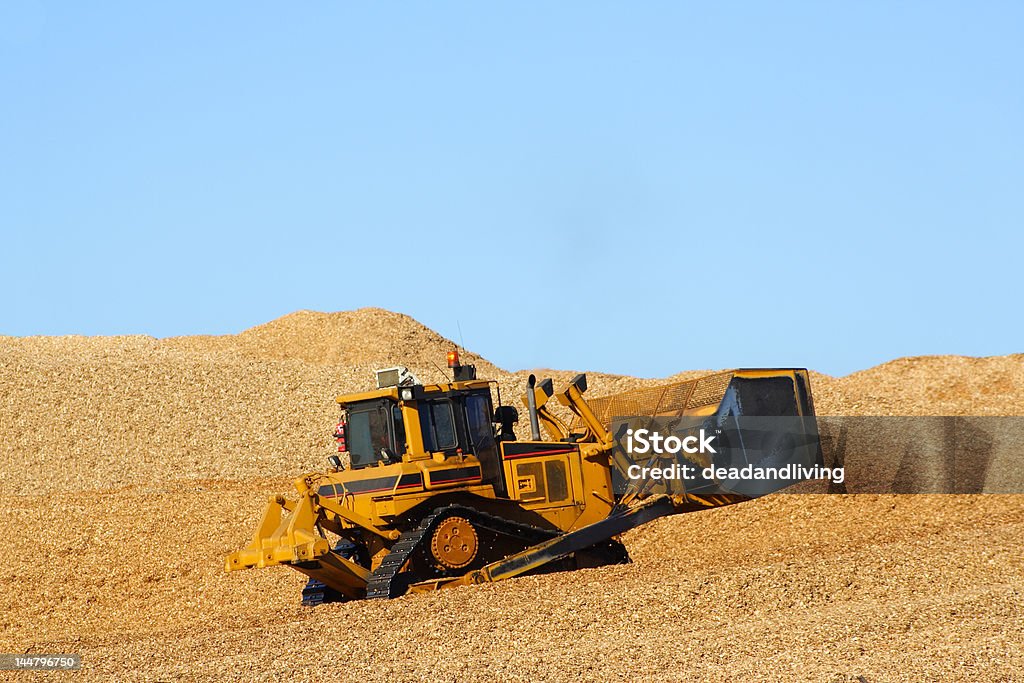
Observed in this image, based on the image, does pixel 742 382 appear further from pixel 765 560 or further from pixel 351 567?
pixel 351 567

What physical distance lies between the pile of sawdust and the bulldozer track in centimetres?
45

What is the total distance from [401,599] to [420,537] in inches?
39.3

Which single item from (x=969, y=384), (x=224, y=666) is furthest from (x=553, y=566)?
(x=969, y=384)

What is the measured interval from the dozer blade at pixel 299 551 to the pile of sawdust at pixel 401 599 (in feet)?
2.29

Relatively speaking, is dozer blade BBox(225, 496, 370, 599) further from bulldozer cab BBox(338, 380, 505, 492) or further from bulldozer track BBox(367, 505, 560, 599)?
bulldozer cab BBox(338, 380, 505, 492)

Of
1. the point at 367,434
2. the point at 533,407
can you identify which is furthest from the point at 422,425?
the point at 533,407

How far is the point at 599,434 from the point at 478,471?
1998 mm

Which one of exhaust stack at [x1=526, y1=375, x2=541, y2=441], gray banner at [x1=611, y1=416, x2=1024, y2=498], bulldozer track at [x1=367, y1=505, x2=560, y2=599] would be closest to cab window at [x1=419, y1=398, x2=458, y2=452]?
bulldozer track at [x1=367, y1=505, x2=560, y2=599]

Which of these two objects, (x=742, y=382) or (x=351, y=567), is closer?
(x=351, y=567)

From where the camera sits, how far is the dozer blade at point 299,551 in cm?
1462

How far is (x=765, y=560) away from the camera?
57.4ft

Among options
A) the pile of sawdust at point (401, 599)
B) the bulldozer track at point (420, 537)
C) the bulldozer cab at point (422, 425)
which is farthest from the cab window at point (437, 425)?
the pile of sawdust at point (401, 599)

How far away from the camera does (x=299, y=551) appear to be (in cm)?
1453

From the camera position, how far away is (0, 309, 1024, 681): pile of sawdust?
11453mm
